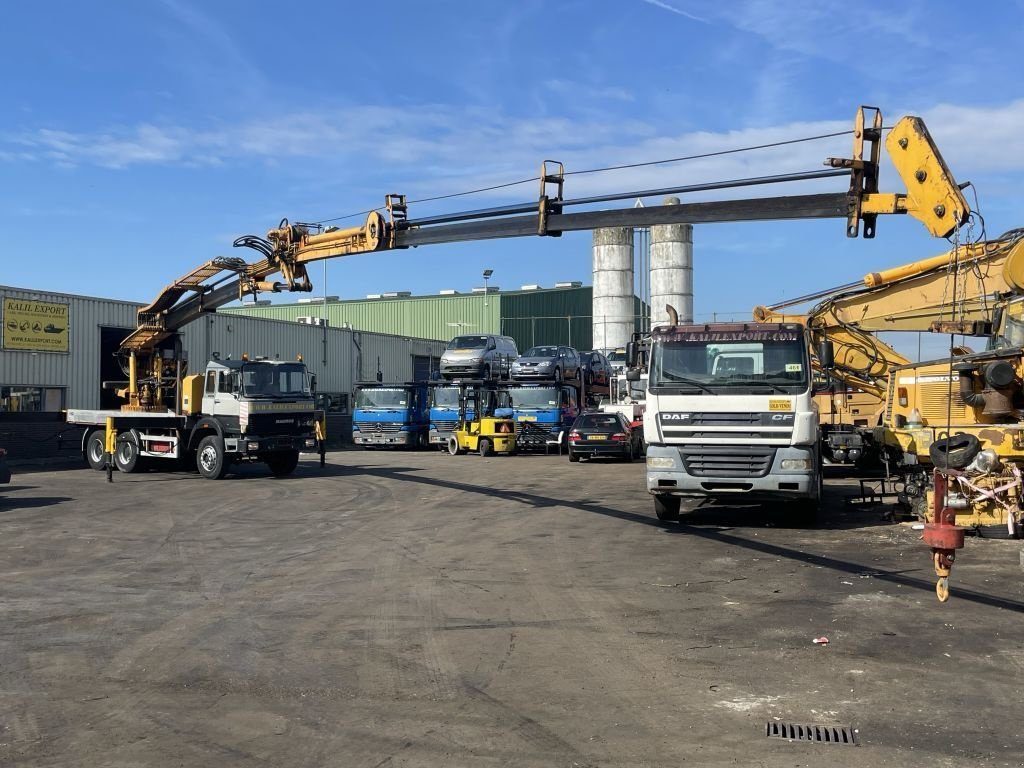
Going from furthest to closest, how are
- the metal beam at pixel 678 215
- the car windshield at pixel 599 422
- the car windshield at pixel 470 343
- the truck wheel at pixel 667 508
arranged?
the car windshield at pixel 470 343 → the car windshield at pixel 599 422 → the truck wheel at pixel 667 508 → the metal beam at pixel 678 215

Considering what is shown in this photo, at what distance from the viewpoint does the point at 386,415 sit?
117 ft

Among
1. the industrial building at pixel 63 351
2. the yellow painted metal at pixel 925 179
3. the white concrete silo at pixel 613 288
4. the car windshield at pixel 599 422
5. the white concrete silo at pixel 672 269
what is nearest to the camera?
the yellow painted metal at pixel 925 179

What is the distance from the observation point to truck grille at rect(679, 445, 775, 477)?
1261 centimetres

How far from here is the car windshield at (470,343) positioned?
117ft

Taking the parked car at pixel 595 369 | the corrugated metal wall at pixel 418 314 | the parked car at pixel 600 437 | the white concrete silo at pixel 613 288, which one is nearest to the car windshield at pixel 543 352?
the parked car at pixel 595 369

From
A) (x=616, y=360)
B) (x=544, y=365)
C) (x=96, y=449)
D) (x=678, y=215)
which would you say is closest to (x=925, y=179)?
(x=678, y=215)

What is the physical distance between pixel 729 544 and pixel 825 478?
1131 cm

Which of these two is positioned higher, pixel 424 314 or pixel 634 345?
pixel 424 314

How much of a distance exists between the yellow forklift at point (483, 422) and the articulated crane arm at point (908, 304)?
1385cm

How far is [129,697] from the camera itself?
6.01m

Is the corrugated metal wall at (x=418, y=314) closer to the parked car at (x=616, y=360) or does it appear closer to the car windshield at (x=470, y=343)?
the parked car at (x=616, y=360)

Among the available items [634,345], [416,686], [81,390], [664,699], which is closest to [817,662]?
[664,699]

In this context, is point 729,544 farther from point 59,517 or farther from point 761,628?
point 59,517

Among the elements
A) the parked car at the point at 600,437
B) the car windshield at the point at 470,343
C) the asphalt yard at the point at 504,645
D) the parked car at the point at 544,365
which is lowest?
the asphalt yard at the point at 504,645
